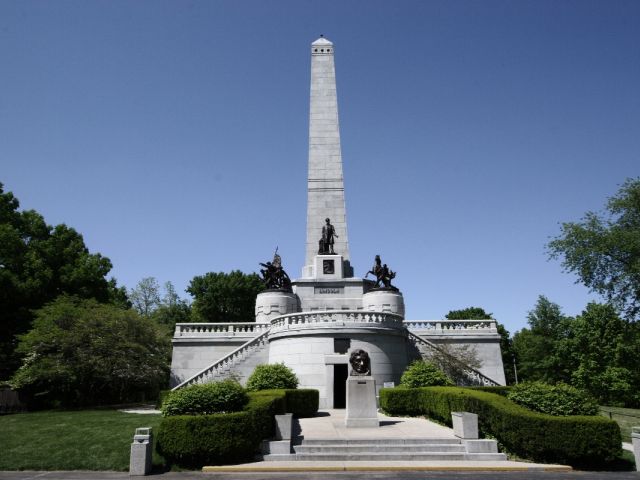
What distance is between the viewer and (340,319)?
87.8 ft

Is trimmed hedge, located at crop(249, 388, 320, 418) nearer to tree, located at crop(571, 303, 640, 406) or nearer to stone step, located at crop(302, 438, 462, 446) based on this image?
stone step, located at crop(302, 438, 462, 446)

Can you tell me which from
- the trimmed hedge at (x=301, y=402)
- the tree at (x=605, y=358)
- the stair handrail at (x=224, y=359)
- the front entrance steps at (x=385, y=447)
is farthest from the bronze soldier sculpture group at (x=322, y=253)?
the tree at (x=605, y=358)

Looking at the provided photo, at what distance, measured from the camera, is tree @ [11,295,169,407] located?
27.8 metres

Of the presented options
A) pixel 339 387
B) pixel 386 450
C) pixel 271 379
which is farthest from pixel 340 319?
pixel 386 450

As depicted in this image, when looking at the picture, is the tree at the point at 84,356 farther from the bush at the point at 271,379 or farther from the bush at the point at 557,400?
the bush at the point at 557,400

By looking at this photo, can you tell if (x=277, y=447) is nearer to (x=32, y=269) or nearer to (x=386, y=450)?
(x=386, y=450)

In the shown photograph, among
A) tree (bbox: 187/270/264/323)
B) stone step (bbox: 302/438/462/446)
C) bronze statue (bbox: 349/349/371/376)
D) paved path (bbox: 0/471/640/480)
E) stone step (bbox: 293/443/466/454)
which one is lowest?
paved path (bbox: 0/471/640/480)

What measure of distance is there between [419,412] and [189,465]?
12.2 metres

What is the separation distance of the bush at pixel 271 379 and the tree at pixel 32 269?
21.8m

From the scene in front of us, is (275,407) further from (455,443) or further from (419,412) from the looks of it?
(419,412)

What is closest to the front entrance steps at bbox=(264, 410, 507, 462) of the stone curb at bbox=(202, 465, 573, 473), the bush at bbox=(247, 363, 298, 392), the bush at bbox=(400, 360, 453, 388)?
the stone curb at bbox=(202, 465, 573, 473)

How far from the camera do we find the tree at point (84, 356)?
91.2ft

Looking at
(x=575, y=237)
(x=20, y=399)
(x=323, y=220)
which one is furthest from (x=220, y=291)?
(x=575, y=237)

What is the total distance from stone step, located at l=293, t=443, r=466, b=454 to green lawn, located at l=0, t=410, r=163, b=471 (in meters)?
4.71
